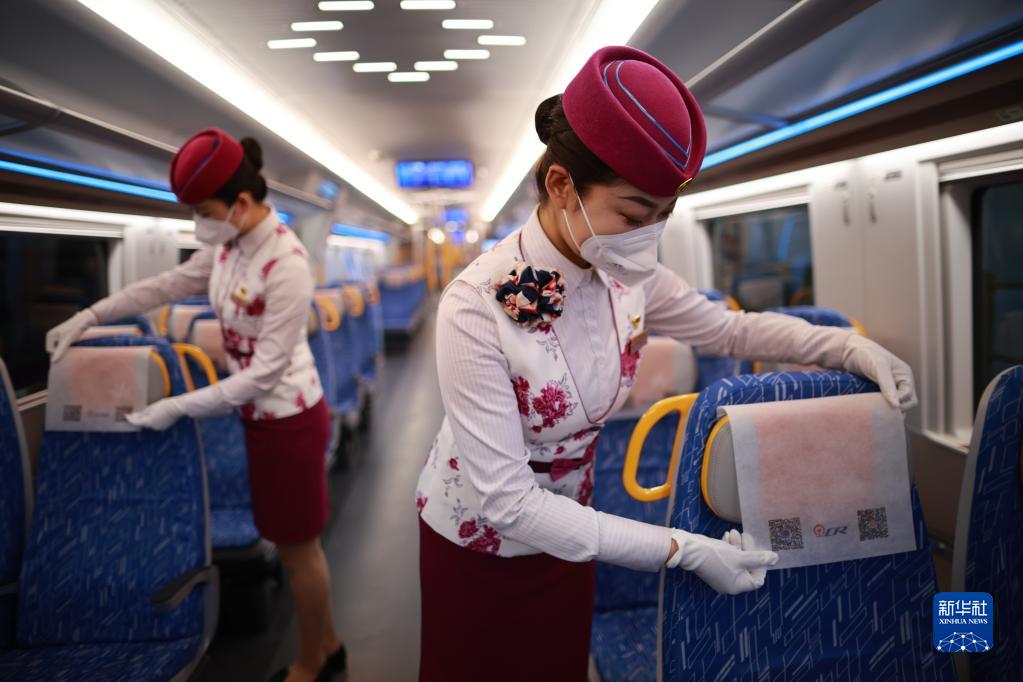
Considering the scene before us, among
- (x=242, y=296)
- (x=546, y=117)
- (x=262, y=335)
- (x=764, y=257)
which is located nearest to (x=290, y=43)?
(x=242, y=296)

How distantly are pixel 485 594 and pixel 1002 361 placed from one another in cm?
237

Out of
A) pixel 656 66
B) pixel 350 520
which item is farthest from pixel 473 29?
pixel 350 520

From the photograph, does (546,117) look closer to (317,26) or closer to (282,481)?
(317,26)

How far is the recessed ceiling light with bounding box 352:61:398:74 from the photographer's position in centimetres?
253

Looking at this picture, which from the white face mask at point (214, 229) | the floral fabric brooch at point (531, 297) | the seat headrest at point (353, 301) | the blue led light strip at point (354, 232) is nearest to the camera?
the floral fabric brooch at point (531, 297)

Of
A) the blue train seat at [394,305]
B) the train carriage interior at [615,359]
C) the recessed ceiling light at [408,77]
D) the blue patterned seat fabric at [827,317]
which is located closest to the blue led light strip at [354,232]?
the blue train seat at [394,305]

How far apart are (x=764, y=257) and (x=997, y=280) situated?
2076mm

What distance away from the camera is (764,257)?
14.4 feet

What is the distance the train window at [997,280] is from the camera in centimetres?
230

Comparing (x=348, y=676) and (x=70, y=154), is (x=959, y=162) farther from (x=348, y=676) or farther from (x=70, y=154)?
(x=70, y=154)

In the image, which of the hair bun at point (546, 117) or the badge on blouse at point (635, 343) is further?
the badge on blouse at point (635, 343)

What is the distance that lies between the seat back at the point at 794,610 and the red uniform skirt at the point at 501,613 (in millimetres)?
263

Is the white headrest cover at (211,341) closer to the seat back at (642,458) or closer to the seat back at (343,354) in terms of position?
the seat back at (343,354)

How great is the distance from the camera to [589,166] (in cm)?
106
